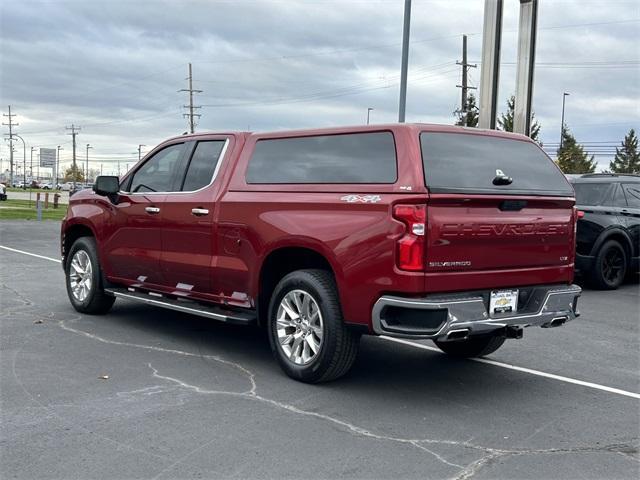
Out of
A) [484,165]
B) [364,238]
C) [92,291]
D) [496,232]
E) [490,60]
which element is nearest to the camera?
[364,238]

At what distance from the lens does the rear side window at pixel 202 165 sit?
673 centimetres

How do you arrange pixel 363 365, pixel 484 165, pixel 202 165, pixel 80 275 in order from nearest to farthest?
pixel 484 165, pixel 363 365, pixel 202 165, pixel 80 275

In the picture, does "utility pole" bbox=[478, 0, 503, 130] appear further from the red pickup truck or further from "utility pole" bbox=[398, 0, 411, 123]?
the red pickup truck

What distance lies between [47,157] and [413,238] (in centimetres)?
13160

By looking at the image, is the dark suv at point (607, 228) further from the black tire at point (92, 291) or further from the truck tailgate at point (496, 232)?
the black tire at point (92, 291)

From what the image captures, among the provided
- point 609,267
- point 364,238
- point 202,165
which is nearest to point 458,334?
point 364,238

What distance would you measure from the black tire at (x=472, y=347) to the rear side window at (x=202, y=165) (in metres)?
2.62

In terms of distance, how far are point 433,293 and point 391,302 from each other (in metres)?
0.31

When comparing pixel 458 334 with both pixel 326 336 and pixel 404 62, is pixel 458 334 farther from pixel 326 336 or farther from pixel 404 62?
pixel 404 62

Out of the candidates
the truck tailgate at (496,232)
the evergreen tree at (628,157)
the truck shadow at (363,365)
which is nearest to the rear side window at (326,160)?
the truck tailgate at (496,232)

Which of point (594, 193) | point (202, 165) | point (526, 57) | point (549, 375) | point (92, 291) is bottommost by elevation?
point (549, 375)

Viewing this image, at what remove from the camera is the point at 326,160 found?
5.71 metres

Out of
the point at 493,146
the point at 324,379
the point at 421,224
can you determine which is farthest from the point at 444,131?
the point at 324,379

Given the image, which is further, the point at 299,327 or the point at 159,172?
the point at 159,172
